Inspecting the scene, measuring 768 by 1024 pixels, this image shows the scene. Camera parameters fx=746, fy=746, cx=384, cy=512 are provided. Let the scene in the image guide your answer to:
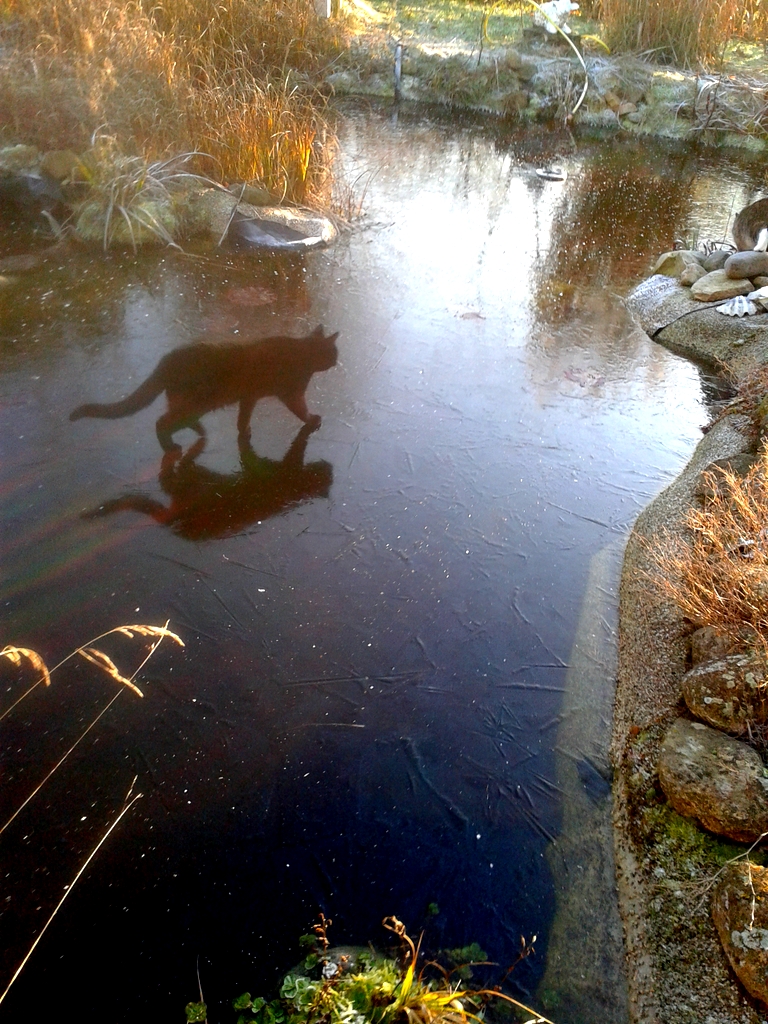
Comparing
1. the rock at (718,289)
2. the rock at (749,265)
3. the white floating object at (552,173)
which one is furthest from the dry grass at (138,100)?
the rock at (749,265)

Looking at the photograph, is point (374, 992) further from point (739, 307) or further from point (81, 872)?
point (739, 307)

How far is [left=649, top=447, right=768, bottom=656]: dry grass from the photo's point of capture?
2.97m

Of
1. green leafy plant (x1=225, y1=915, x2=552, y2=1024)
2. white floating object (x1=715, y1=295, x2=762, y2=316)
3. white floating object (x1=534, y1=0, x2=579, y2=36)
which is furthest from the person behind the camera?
white floating object (x1=534, y1=0, x2=579, y2=36)

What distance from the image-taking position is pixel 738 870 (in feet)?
7.77

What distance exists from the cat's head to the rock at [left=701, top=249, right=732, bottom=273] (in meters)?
3.94

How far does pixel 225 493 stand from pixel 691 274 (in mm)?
5085

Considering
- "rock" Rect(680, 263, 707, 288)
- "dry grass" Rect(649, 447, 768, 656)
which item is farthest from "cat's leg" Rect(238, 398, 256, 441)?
"rock" Rect(680, 263, 707, 288)

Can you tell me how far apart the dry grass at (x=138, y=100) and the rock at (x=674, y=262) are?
356 centimetres

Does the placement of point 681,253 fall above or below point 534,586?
above

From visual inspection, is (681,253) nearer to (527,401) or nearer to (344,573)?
(527,401)

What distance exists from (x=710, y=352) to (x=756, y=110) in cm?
865

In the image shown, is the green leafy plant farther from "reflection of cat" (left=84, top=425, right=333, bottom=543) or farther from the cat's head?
the cat's head

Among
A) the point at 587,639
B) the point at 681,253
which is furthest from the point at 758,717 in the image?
the point at 681,253

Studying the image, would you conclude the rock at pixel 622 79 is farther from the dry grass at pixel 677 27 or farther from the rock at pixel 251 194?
the rock at pixel 251 194
